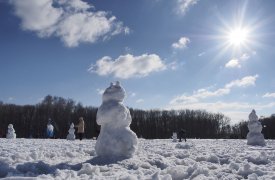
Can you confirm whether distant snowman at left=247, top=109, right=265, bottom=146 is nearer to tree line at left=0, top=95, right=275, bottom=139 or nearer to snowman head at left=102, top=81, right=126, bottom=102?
snowman head at left=102, top=81, right=126, bottom=102

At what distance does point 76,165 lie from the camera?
9.84 metres

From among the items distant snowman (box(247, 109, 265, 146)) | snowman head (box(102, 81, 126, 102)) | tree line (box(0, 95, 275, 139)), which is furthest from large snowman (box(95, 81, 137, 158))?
tree line (box(0, 95, 275, 139))

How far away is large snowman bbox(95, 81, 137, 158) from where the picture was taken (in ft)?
38.1

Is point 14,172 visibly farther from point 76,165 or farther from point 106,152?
point 106,152

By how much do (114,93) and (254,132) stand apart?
18150 millimetres

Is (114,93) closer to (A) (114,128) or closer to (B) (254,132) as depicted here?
(A) (114,128)

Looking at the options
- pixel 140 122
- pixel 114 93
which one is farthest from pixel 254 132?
pixel 140 122

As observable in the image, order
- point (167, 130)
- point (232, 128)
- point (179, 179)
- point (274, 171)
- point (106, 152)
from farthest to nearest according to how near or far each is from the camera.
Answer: point (232, 128), point (167, 130), point (106, 152), point (274, 171), point (179, 179)

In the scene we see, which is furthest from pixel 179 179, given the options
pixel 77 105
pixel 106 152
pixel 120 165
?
pixel 77 105

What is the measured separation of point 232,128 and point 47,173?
111 m

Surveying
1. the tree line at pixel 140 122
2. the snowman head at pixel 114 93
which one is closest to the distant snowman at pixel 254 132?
the snowman head at pixel 114 93

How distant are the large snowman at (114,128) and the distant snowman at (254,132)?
17.1 meters

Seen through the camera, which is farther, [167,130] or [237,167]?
[167,130]

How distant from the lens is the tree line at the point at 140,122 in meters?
94.8
